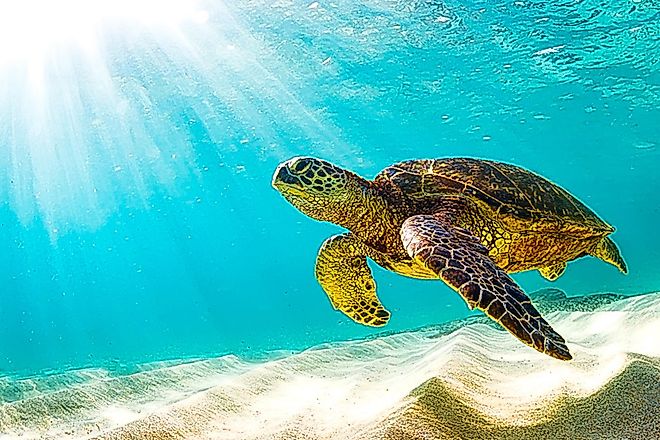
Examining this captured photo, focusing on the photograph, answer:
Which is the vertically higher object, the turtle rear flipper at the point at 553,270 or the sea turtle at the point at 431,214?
the turtle rear flipper at the point at 553,270

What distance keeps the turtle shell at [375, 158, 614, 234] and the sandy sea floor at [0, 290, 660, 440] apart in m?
0.98

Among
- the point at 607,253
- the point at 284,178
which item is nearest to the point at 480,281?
the point at 284,178

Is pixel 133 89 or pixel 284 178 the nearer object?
pixel 284 178

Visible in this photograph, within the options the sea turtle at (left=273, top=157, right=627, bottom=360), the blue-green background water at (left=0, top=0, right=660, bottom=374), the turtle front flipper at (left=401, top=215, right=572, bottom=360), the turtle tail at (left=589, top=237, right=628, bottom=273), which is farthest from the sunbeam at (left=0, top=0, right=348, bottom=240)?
the turtle front flipper at (left=401, top=215, right=572, bottom=360)

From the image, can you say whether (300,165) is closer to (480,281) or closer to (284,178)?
(284,178)

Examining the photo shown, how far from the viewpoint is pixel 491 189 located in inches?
138


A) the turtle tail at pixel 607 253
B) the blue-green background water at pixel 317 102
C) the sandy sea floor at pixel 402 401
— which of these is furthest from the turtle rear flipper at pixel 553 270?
the blue-green background water at pixel 317 102

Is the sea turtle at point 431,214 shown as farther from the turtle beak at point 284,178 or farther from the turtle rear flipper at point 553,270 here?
the turtle rear flipper at point 553,270

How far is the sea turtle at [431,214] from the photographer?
3340 mm

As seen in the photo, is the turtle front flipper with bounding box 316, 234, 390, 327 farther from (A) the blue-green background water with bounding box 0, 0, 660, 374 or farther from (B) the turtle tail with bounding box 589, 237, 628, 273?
(A) the blue-green background water with bounding box 0, 0, 660, 374

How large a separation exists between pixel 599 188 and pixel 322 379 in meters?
58.6

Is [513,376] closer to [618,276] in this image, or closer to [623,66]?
[623,66]

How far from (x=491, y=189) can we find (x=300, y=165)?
4.23ft

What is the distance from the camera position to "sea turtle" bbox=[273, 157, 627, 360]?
3340mm
